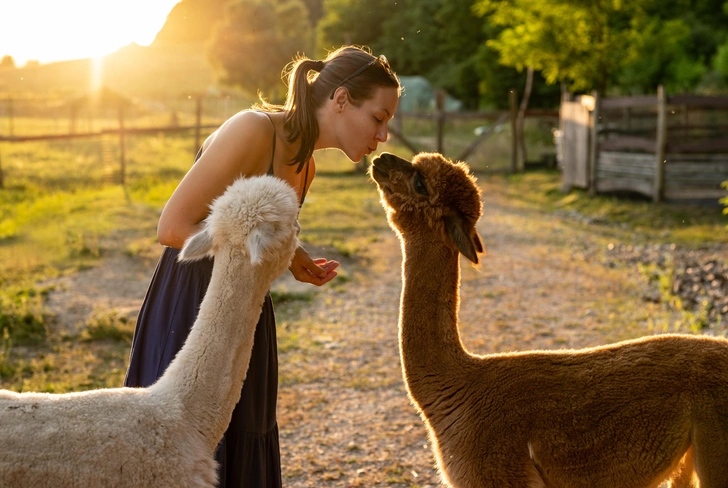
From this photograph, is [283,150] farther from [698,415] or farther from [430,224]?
[698,415]

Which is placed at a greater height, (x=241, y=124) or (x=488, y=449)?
(x=241, y=124)

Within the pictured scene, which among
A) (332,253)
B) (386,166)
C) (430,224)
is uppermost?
(386,166)

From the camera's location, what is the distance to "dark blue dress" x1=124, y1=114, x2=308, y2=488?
310 centimetres

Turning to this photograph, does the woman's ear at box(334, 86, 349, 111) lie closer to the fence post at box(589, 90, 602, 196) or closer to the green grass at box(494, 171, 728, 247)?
the green grass at box(494, 171, 728, 247)

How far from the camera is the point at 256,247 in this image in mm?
2252

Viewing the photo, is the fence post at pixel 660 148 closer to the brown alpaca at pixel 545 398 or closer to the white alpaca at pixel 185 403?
the brown alpaca at pixel 545 398

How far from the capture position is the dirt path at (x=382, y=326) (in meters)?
5.07

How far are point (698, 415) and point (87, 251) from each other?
31.0 ft

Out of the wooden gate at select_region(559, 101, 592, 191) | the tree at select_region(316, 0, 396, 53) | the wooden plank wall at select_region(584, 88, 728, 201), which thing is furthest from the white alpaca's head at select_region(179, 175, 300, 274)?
the tree at select_region(316, 0, 396, 53)

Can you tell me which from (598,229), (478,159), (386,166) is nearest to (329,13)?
(478,159)

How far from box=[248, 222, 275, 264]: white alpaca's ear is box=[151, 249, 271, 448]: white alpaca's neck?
9cm

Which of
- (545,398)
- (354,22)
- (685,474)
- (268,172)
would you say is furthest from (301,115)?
(354,22)

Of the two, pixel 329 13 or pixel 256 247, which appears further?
pixel 329 13

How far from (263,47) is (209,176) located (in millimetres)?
38647
